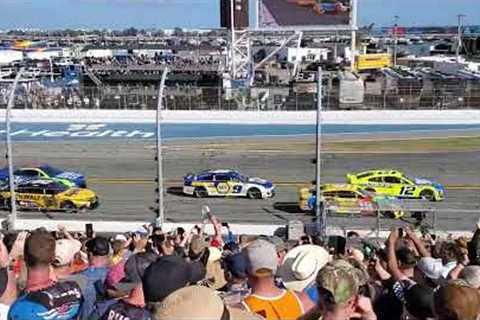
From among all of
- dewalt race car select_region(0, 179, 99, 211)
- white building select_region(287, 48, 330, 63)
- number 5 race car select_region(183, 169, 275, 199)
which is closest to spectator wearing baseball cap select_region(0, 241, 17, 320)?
dewalt race car select_region(0, 179, 99, 211)

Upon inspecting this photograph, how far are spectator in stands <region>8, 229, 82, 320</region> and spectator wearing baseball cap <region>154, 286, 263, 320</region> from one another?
1.06 m

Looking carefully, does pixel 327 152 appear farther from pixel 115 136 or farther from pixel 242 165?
pixel 115 136

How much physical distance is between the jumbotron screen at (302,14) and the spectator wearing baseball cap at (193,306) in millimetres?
48258

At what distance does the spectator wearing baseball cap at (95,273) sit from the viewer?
13.8 ft

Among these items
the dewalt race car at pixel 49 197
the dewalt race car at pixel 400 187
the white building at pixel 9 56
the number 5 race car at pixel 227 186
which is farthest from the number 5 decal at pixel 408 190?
the white building at pixel 9 56

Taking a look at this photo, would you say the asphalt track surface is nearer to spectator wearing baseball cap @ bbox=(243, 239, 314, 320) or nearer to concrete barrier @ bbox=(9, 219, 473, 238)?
concrete barrier @ bbox=(9, 219, 473, 238)

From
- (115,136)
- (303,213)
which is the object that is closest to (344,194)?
(303,213)

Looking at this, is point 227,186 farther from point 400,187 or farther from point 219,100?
point 219,100

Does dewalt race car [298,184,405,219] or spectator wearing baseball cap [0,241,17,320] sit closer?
spectator wearing baseball cap [0,241,17,320]

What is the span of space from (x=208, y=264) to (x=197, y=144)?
69.4 feet

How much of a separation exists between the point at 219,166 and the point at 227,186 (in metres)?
4.22

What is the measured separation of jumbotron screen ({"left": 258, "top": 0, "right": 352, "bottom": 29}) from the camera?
163 ft

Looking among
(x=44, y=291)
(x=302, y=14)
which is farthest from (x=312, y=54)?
(x=44, y=291)

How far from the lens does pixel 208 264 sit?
21.1 ft
